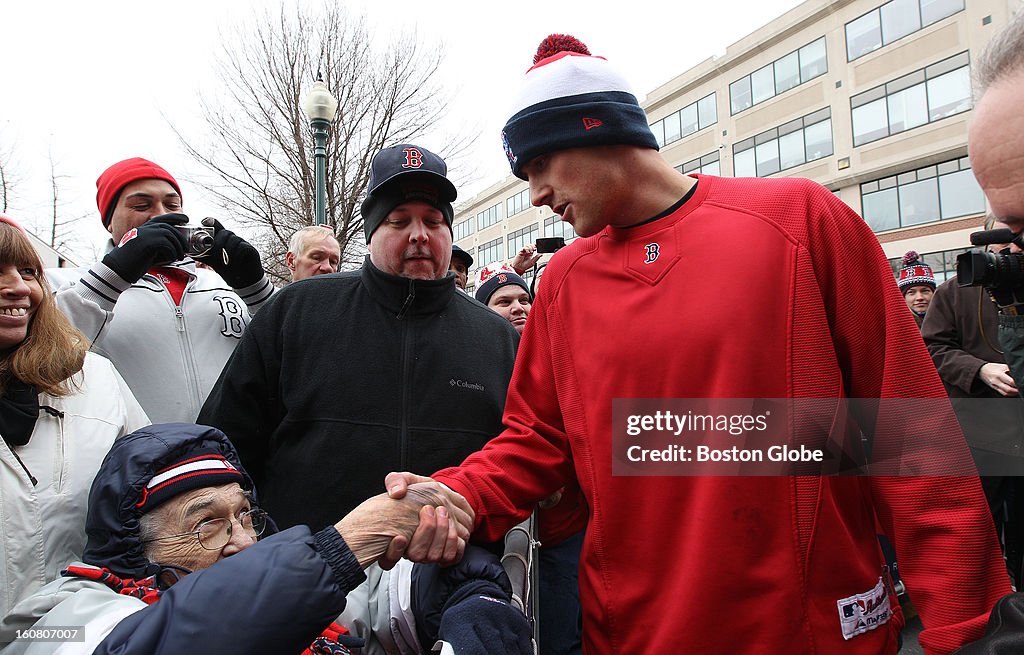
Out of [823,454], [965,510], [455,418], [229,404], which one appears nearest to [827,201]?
[823,454]

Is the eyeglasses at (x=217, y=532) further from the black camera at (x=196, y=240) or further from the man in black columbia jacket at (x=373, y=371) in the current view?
the black camera at (x=196, y=240)

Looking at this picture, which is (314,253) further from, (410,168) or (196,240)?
(410,168)

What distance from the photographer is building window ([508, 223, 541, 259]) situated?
42938 millimetres

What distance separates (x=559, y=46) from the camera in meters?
1.98

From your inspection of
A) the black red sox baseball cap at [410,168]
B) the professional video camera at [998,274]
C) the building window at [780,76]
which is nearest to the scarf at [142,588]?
the black red sox baseball cap at [410,168]

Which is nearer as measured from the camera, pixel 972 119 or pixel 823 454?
pixel 972 119

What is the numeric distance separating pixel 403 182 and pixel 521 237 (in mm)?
42701

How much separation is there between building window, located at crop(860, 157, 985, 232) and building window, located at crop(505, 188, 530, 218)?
24.8m

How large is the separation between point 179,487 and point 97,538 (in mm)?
257

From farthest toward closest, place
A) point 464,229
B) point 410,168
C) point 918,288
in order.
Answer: point 464,229 → point 918,288 → point 410,168

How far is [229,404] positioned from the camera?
7.84ft

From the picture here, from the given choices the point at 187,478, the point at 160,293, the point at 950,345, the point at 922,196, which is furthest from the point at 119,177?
the point at 922,196

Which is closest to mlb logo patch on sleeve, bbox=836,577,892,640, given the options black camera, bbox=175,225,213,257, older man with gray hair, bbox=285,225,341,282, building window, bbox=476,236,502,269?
black camera, bbox=175,225,213,257

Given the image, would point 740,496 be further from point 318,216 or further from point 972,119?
point 318,216
